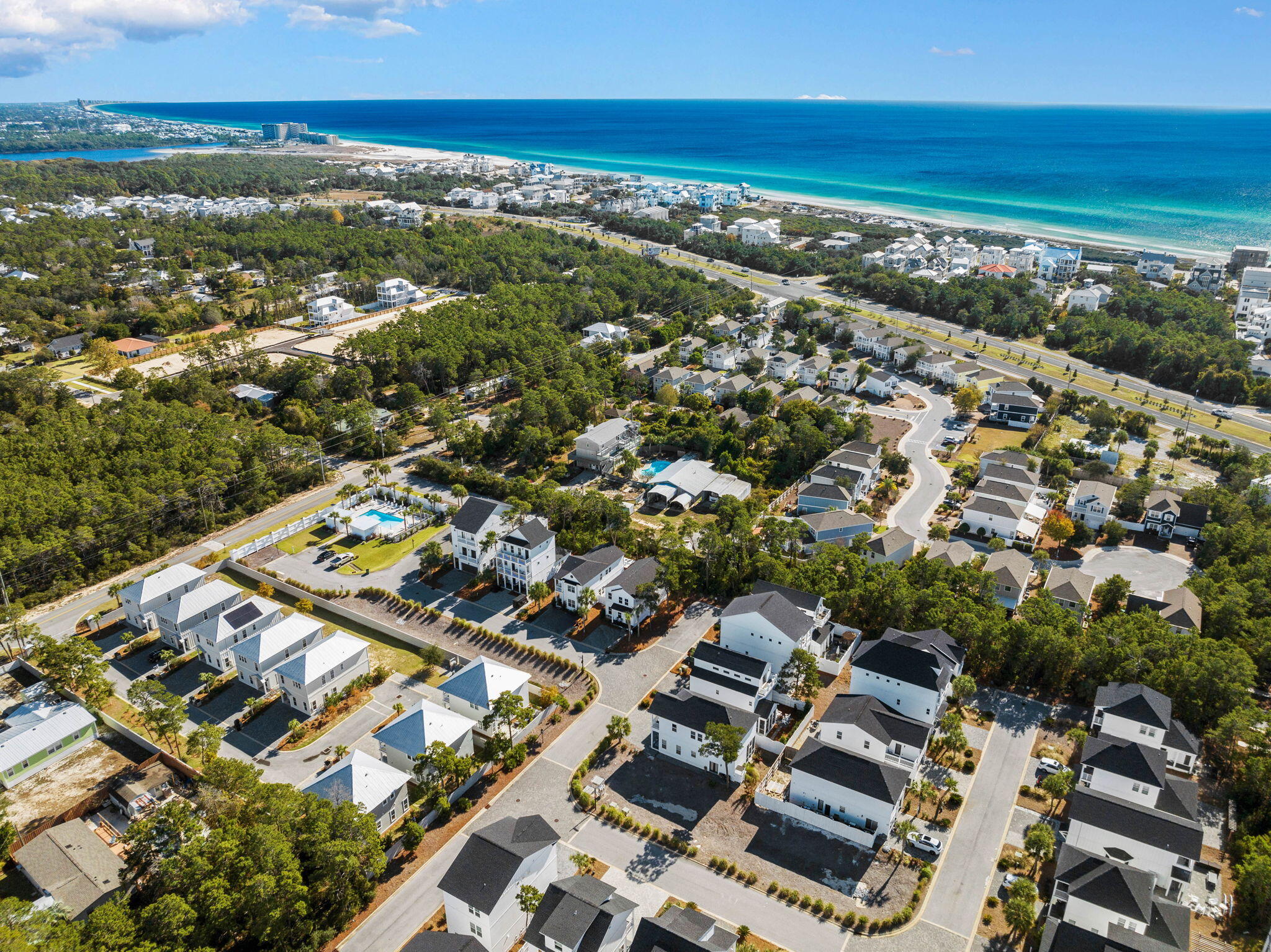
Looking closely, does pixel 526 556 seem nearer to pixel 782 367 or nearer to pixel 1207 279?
pixel 782 367

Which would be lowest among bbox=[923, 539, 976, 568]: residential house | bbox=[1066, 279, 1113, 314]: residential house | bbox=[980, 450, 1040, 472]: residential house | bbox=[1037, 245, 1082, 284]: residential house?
bbox=[923, 539, 976, 568]: residential house

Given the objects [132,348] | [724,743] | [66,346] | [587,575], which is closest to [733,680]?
[724,743]

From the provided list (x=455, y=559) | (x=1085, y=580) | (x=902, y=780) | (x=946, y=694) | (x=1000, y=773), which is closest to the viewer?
(x=902, y=780)

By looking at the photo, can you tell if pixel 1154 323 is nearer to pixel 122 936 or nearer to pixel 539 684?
pixel 539 684

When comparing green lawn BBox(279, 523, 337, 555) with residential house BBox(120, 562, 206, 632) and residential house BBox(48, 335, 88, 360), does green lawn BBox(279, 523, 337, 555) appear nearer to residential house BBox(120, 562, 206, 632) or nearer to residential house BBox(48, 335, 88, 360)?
residential house BBox(120, 562, 206, 632)

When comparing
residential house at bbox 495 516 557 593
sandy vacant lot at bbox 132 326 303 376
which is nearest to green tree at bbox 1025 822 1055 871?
residential house at bbox 495 516 557 593

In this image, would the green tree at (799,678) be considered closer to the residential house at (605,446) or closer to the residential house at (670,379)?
the residential house at (605,446)

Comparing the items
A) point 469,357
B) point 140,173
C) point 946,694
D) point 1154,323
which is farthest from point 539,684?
point 140,173

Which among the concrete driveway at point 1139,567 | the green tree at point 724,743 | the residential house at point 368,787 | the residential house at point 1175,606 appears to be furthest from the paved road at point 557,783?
the concrete driveway at point 1139,567
